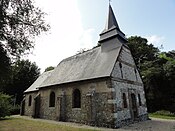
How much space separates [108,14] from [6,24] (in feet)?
45.6

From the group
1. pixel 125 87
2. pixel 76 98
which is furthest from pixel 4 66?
pixel 125 87

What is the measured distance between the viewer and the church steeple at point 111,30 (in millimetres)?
18114

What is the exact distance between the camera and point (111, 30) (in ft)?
60.6

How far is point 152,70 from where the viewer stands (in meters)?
27.5

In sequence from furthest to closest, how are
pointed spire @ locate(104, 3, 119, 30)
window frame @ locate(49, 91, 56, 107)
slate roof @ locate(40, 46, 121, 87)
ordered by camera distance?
window frame @ locate(49, 91, 56, 107), pointed spire @ locate(104, 3, 119, 30), slate roof @ locate(40, 46, 121, 87)

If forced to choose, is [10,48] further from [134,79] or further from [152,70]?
[152,70]

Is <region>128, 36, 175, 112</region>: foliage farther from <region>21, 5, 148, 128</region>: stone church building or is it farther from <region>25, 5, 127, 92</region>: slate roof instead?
<region>25, 5, 127, 92</region>: slate roof

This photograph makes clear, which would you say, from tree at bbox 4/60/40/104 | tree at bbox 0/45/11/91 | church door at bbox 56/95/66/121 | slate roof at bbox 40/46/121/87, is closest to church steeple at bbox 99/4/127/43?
slate roof at bbox 40/46/121/87

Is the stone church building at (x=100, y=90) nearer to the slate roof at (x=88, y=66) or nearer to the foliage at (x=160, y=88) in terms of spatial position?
the slate roof at (x=88, y=66)

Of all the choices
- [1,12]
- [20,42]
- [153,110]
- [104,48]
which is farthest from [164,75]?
[1,12]

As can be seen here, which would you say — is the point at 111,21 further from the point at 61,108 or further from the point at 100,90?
the point at 61,108

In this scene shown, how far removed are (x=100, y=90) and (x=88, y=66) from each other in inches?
158

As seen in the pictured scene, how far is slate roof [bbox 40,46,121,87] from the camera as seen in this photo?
15.5 metres

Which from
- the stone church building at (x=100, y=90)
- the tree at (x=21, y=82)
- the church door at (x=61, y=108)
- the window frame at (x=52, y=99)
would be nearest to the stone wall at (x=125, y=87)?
the stone church building at (x=100, y=90)
